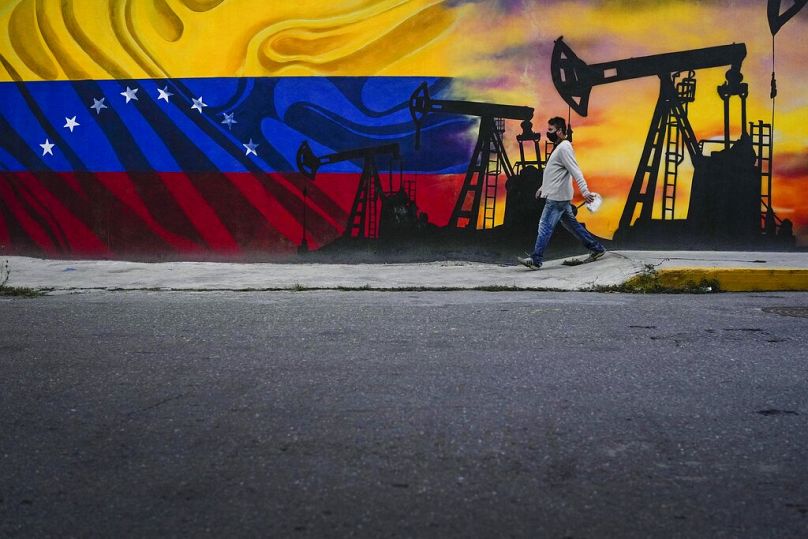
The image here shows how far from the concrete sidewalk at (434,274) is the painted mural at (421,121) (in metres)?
0.53

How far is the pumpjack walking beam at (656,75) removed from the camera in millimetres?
9969

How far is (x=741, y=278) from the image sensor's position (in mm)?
7566

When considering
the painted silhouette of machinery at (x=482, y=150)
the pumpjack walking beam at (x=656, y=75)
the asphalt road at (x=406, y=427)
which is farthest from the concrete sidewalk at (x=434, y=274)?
the asphalt road at (x=406, y=427)

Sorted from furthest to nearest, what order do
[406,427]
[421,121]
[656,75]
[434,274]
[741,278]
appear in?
[421,121] < [656,75] < [434,274] < [741,278] < [406,427]

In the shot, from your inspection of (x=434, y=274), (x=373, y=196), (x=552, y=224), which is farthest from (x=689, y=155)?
(x=373, y=196)

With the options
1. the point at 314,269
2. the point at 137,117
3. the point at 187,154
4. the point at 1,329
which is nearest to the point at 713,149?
the point at 314,269

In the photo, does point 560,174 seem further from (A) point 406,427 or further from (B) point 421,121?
(A) point 406,427

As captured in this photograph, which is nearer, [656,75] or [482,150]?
[656,75]

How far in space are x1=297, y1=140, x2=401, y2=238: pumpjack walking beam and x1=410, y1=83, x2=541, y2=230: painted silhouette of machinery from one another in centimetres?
57

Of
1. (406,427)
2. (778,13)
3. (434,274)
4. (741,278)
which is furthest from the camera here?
(778,13)

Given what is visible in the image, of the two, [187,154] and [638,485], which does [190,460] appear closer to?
[638,485]

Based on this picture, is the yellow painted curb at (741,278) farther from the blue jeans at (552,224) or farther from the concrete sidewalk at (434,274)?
the blue jeans at (552,224)

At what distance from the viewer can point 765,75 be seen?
32.6 feet

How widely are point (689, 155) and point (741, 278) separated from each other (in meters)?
2.92
